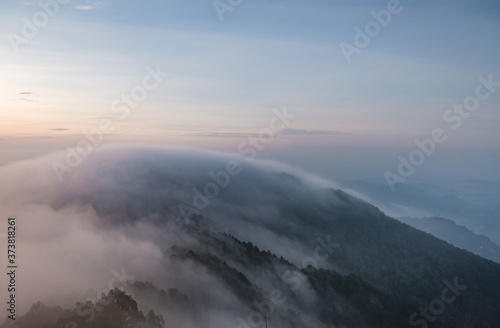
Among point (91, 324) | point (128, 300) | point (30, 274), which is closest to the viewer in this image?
point (91, 324)

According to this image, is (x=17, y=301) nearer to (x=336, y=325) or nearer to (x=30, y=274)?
(x=30, y=274)

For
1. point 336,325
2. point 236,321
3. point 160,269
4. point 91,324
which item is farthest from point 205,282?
point 91,324

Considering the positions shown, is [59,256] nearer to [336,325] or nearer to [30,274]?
[30,274]

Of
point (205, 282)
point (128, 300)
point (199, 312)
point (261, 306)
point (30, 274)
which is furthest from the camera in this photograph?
point (205, 282)

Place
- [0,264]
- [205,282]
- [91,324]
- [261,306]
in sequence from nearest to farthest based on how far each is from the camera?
[91,324] → [0,264] → [261,306] → [205,282]

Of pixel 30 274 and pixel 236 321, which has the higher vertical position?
pixel 236 321

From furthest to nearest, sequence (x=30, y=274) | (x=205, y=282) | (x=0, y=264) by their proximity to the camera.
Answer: (x=205, y=282)
(x=30, y=274)
(x=0, y=264)

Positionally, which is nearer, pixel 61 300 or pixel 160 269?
pixel 61 300

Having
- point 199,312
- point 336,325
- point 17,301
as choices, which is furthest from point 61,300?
point 336,325

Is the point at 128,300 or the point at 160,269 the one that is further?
the point at 160,269
